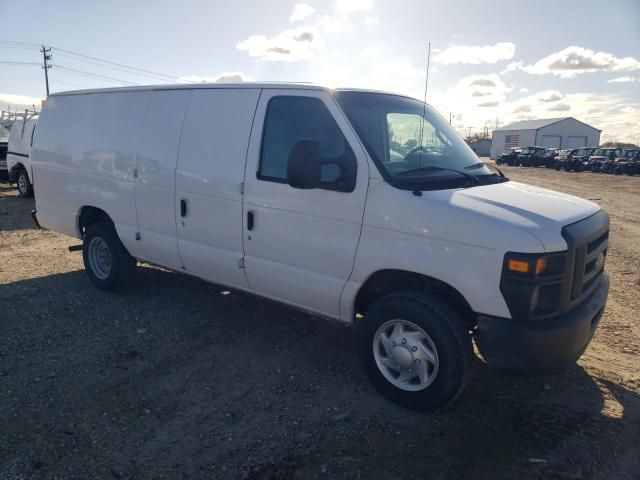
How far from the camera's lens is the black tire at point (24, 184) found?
13961mm

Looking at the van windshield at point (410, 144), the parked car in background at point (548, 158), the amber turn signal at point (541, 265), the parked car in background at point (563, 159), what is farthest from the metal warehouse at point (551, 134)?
the amber turn signal at point (541, 265)

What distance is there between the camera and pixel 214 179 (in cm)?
440

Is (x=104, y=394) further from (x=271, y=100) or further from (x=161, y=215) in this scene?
(x=271, y=100)

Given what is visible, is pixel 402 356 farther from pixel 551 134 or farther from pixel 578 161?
pixel 551 134

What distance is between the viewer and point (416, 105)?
4.52 m

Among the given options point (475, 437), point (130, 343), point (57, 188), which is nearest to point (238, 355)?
point (130, 343)

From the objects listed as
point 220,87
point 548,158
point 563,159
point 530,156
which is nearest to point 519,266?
point 220,87

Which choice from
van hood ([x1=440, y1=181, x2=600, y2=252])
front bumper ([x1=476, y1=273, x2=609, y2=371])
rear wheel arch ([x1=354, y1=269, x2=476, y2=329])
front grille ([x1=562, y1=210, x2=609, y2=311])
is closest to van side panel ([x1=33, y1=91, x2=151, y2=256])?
rear wheel arch ([x1=354, y1=269, x2=476, y2=329])

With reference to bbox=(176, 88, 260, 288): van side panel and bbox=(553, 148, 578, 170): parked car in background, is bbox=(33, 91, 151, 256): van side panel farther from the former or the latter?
bbox=(553, 148, 578, 170): parked car in background

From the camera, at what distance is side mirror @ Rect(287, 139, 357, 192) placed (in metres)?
3.40

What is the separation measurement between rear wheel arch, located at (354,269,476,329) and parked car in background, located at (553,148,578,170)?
39431 mm

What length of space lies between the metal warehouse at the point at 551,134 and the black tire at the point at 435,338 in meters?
68.8

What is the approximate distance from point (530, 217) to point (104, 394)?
3.32 meters

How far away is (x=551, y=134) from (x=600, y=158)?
1390 inches
